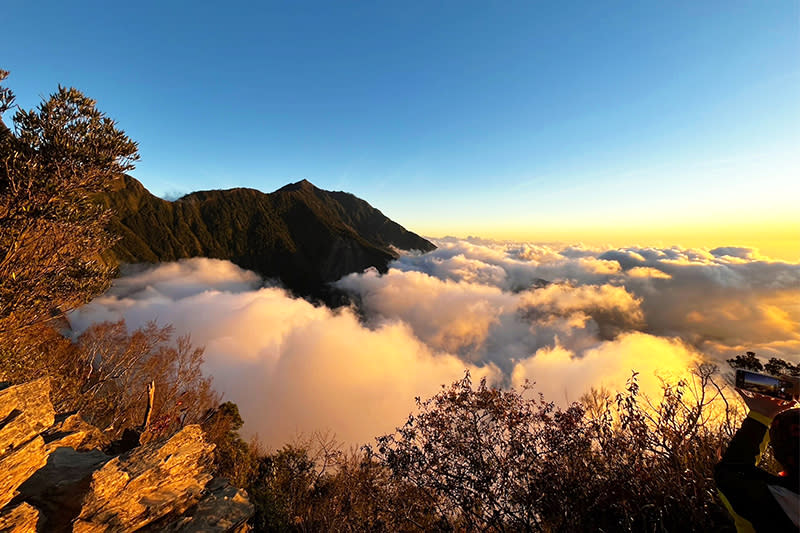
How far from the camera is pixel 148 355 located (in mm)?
26562

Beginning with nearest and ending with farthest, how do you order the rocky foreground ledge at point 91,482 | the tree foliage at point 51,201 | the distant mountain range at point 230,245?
1. the rocky foreground ledge at point 91,482
2. the tree foliage at point 51,201
3. the distant mountain range at point 230,245

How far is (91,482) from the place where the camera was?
759 centimetres

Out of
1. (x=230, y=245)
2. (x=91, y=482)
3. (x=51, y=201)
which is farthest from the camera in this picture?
(x=230, y=245)

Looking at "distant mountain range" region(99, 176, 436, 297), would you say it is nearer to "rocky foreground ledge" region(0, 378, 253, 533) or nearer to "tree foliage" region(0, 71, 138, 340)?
"tree foliage" region(0, 71, 138, 340)

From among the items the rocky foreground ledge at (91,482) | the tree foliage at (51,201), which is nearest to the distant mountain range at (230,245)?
the tree foliage at (51,201)

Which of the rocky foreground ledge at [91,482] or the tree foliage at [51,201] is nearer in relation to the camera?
the rocky foreground ledge at [91,482]

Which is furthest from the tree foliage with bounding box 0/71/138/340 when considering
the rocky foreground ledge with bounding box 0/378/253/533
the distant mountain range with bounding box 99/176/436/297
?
the distant mountain range with bounding box 99/176/436/297

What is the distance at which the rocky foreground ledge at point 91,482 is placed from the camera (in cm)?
705

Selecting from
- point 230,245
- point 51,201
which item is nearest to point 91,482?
point 51,201

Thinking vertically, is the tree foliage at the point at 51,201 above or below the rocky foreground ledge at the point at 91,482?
above

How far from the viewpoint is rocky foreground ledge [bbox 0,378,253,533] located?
7.05 m

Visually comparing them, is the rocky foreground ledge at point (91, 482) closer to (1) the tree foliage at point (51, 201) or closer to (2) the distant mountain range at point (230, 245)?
(1) the tree foliage at point (51, 201)

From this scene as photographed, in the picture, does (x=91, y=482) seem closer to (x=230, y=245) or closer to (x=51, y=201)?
(x=51, y=201)

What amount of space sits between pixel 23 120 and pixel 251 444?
1149 inches
